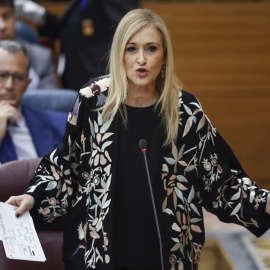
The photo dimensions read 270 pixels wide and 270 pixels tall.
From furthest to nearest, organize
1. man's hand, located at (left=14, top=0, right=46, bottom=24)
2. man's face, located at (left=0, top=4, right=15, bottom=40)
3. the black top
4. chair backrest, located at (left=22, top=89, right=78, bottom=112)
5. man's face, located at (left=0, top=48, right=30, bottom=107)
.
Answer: man's hand, located at (left=14, top=0, right=46, bottom=24)
man's face, located at (left=0, top=4, right=15, bottom=40)
chair backrest, located at (left=22, top=89, right=78, bottom=112)
man's face, located at (left=0, top=48, right=30, bottom=107)
the black top

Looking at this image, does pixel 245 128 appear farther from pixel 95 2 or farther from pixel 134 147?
pixel 134 147

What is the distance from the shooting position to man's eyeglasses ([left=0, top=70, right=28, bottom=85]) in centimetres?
226

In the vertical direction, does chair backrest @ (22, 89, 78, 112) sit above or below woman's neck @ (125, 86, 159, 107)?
below

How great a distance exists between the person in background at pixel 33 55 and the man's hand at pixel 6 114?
0.62m

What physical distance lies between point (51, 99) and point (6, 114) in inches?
12.5

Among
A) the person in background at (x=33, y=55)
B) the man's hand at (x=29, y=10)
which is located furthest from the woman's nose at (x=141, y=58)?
the man's hand at (x=29, y=10)

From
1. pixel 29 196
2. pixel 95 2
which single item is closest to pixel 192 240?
pixel 29 196

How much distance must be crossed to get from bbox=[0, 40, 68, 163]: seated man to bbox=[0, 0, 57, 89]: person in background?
1.60 ft

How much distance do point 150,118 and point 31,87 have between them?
1.55 meters

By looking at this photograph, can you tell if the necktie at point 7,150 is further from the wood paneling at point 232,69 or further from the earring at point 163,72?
the wood paneling at point 232,69

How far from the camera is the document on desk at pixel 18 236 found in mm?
1344

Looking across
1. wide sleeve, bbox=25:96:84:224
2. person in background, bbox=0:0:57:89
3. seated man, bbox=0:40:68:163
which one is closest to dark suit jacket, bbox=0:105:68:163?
seated man, bbox=0:40:68:163

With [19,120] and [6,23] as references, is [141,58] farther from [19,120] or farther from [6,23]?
[6,23]

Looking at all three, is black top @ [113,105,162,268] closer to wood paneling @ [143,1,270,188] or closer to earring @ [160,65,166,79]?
earring @ [160,65,166,79]
